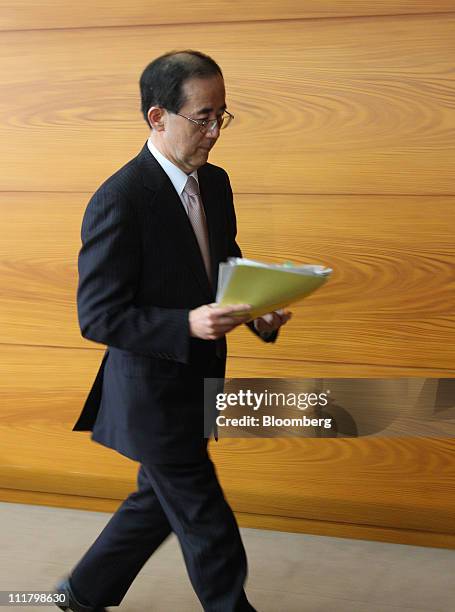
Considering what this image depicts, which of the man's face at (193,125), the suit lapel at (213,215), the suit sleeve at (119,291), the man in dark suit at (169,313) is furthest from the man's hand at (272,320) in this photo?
the man's face at (193,125)

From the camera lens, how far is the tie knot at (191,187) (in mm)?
1880

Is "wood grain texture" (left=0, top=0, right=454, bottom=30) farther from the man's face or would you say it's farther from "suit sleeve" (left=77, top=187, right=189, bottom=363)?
"suit sleeve" (left=77, top=187, right=189, bottom=363)

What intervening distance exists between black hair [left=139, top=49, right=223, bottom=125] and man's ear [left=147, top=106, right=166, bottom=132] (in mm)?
11

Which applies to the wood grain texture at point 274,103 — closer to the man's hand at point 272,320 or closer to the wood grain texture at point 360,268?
the wood grain texture at point 360,268

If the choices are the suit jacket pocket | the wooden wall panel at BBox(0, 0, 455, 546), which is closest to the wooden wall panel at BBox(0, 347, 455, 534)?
the wooden wall panel at BBox(0, 0, 455, 546)

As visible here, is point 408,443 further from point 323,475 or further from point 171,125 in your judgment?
point 171,125

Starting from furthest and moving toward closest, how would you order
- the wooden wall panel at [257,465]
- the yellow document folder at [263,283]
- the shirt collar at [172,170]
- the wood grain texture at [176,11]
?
the wooden wall panel at [257,465], the wood grain texture at [176,11], the shirt collar at [172,170], the yellow document folder at [263,283]

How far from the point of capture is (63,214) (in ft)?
8.85

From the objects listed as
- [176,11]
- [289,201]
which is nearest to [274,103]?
[289,201]

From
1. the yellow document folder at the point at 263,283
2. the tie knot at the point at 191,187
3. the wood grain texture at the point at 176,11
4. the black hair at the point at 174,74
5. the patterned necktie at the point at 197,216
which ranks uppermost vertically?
the wood grain texture at the point at 176,11

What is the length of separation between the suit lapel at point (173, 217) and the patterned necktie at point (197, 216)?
51 millimetres

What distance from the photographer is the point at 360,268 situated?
2496mm

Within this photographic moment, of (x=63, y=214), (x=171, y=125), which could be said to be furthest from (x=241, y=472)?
(x=171, y=125)

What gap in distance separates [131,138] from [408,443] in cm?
115
